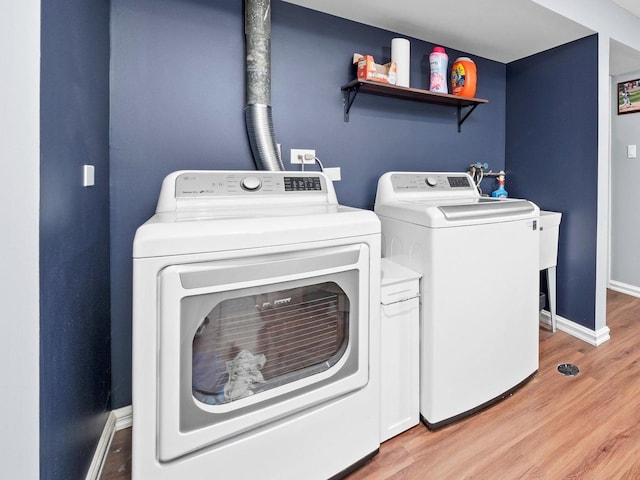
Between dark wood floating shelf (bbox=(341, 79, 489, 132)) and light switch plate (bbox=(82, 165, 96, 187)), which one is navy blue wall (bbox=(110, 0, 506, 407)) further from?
light switch plate (bbox=(82, 165, 96, 187))

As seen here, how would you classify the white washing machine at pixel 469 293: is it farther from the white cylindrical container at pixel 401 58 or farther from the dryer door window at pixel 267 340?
the white cylindrical container at pixel 401 58

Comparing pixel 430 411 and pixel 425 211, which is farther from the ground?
pixel 425 211

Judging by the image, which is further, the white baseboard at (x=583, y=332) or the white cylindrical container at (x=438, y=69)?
the white baseboard at (x=583, y=332)

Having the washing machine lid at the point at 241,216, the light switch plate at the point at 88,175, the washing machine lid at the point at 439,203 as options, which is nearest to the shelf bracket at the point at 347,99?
the washing machine lid at the point at 439,203

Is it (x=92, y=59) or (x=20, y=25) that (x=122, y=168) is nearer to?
(x=92, y=59)

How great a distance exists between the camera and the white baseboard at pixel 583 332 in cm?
233

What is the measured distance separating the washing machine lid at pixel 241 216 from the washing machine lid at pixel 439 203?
1.14 feet

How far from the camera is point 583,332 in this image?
7.85ft

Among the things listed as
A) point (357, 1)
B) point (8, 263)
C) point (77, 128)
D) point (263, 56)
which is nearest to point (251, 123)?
point (263, 56)

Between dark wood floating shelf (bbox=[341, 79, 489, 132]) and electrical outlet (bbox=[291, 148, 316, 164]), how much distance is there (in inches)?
13.1

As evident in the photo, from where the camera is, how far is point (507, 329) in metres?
1.71

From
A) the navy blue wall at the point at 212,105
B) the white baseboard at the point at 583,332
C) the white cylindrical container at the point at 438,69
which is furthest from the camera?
the white baseboard at the point at 583,332

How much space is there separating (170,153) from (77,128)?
22.5 inches

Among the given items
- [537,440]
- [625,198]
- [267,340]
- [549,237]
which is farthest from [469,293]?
[625,198]
